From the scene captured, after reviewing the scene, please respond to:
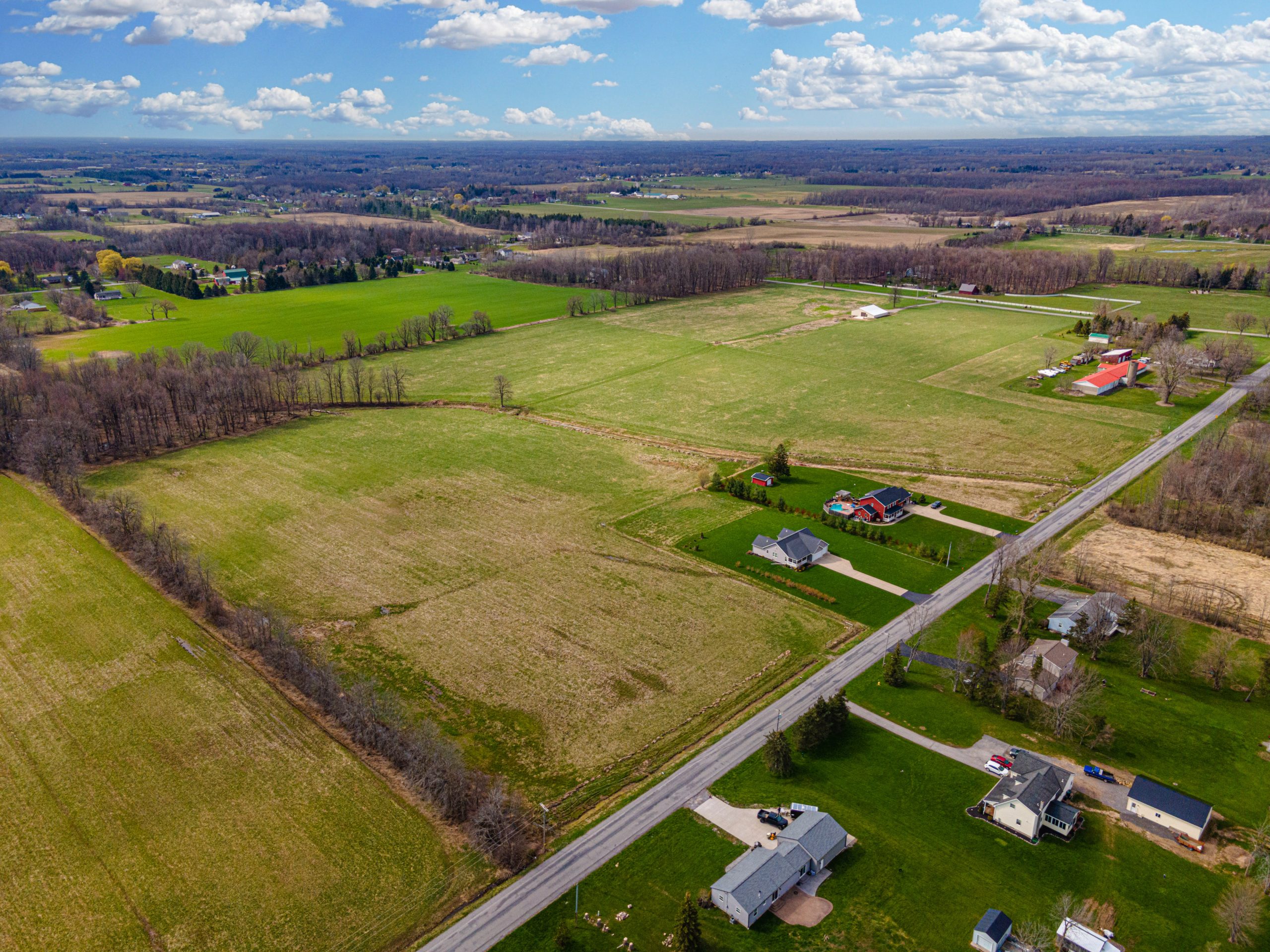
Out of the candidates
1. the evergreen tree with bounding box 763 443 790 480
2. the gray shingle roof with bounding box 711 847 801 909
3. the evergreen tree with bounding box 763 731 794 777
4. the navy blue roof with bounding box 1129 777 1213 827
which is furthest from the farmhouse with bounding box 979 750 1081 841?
the evergreen tree with bounding box 763 443 790 480

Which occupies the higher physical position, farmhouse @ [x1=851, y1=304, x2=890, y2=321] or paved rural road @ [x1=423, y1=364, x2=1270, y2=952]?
farmhouse @ [x1=851, y1=304, x2=890, y2=321]

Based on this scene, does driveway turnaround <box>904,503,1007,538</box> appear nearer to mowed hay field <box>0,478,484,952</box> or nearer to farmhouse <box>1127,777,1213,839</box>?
farmhouse <box>1127,777,1213,839</box>

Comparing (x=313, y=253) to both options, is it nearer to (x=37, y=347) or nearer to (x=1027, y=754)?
(x=37, y=347)

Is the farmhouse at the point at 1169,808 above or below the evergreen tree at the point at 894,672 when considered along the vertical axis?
below

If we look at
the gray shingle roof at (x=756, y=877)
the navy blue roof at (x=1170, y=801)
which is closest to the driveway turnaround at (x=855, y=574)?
the navy blue roof at (x=1170, y=801)

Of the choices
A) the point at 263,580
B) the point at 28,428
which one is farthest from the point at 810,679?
the point at 28,428

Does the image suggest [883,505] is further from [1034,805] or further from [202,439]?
[202,439]

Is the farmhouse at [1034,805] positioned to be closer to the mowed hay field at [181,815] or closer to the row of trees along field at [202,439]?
the row of trees along field at [202,439]
